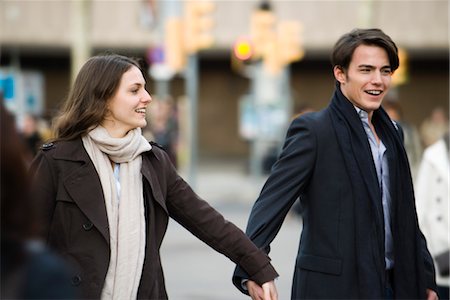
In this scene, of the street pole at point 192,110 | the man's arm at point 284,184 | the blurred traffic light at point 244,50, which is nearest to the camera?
the man's arm at point 284,184

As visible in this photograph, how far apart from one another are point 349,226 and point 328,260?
16 cm

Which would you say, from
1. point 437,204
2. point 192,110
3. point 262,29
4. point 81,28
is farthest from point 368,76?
point 262,29

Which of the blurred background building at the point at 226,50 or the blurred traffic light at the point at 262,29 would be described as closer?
the blurred traffic light at the point at 262,29

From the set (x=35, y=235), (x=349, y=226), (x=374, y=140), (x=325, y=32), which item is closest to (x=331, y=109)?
(x=374, y=140)

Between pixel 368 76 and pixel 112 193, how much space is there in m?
1.17

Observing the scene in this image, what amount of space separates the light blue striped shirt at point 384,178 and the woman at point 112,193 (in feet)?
1.62

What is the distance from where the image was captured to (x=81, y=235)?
3.65m

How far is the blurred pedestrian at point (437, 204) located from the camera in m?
5.83

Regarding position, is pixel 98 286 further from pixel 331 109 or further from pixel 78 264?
A: pixel 331 109

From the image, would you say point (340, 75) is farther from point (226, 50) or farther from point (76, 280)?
point (226, 50)

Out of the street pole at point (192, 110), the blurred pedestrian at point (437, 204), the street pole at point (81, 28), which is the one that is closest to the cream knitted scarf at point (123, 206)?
the blurred pedestrian at point (437, 204)

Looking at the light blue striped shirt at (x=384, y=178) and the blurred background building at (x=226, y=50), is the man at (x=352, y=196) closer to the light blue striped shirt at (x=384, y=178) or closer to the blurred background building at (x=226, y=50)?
the light blue striped shirt at (x=384, y=178)

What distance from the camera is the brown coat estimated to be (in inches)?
143

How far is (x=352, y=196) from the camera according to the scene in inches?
152
